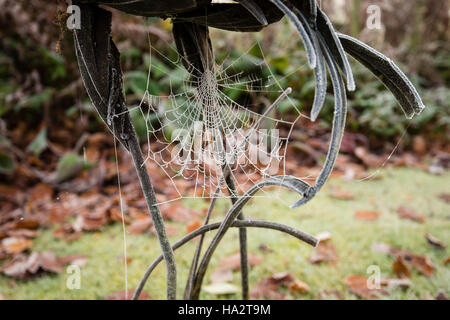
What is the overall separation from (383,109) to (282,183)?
2864 millimetres

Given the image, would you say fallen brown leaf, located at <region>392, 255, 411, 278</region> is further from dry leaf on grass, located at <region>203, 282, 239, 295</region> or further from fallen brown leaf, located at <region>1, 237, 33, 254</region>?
fallen brown leaf, located at <region>1, 237, 33, 254</region>

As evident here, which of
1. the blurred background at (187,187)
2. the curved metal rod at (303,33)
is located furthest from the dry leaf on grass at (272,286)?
the curved metal rod at (303,33)

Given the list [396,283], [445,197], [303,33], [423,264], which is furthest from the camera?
[445,197]

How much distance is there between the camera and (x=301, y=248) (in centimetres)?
160

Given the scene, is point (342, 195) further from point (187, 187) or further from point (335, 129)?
point (335, 129)

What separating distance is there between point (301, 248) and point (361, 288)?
0.37 m

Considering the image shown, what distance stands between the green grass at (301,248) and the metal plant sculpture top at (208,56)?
0.55 m

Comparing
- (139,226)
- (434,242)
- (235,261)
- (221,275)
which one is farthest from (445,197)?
(139,226)

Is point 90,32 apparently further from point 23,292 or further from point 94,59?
point 23,292

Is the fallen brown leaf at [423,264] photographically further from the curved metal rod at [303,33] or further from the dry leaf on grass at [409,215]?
the curved metal rod at [303,33]

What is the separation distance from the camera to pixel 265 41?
3.80m

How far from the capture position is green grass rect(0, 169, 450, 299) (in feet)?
4.29

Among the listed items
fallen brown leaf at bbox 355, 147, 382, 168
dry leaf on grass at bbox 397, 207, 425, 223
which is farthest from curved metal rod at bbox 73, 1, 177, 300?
fallen brown leaf at bbox 355, 147, 382, 168
